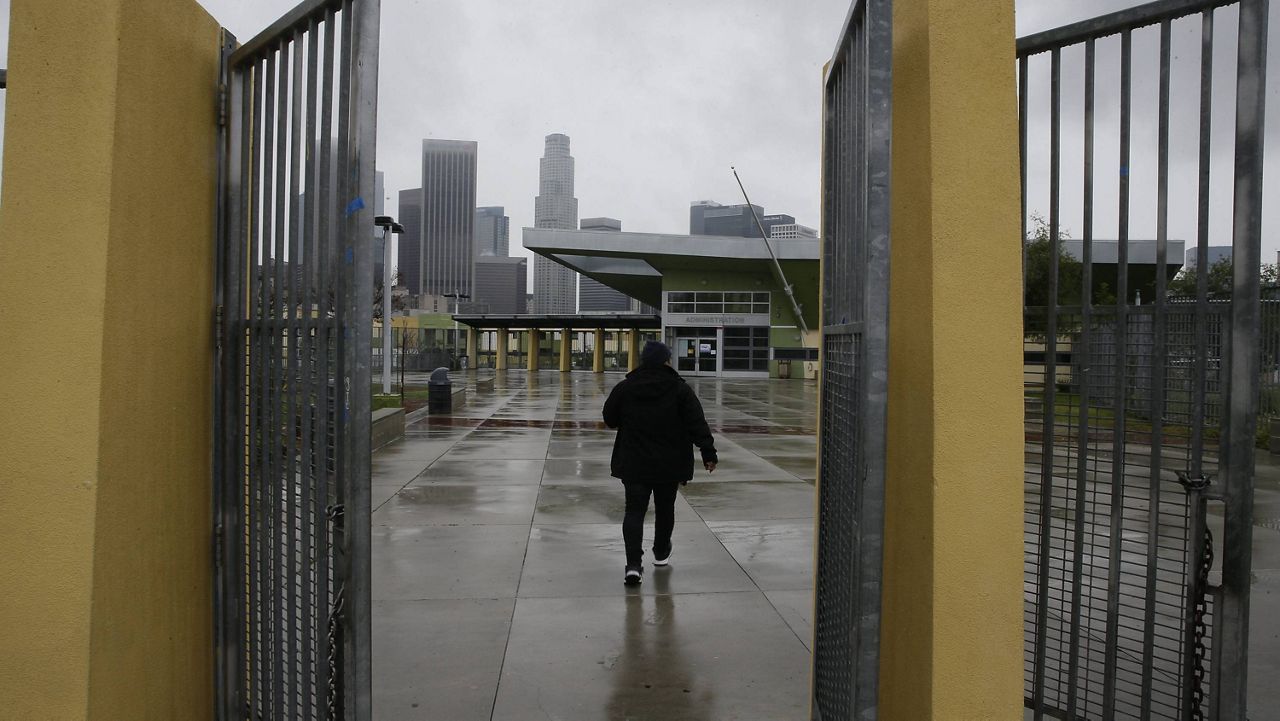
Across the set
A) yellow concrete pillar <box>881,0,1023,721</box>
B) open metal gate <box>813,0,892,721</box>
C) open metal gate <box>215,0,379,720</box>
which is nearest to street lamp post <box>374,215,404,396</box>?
open metal gate <box>215,0,379,720</box>

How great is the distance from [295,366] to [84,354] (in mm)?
604

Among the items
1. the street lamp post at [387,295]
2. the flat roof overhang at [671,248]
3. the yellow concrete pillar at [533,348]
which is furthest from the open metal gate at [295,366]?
the yellow concrete pillar at [533,348]

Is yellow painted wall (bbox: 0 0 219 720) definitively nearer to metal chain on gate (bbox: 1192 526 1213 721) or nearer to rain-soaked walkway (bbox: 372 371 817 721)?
rain-soaked walkway (bbox: 372 371 817 721)

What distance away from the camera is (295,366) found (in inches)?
114

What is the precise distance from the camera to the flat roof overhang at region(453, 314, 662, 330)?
49.2 metres

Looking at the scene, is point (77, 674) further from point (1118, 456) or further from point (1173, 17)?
point (1173, 17)

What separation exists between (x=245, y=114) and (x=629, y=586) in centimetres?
374

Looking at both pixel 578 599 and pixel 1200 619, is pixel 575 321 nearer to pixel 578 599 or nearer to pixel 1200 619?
pixel 578 599

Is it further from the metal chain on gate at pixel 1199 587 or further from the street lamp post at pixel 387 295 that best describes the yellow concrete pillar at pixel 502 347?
the metal chain on gate at pixel 1199 587

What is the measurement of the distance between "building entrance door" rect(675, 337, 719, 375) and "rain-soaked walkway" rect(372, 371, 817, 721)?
110ft

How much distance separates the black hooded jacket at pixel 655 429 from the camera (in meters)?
5.75

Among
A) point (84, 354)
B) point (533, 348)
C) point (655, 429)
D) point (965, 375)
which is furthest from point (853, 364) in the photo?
point (533, 348)

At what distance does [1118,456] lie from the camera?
2.84 m

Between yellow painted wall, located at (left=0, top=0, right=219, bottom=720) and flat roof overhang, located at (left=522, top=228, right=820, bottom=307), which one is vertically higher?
flat roof overhang, located at (left=522, top=228, right=820, bottom=307)
